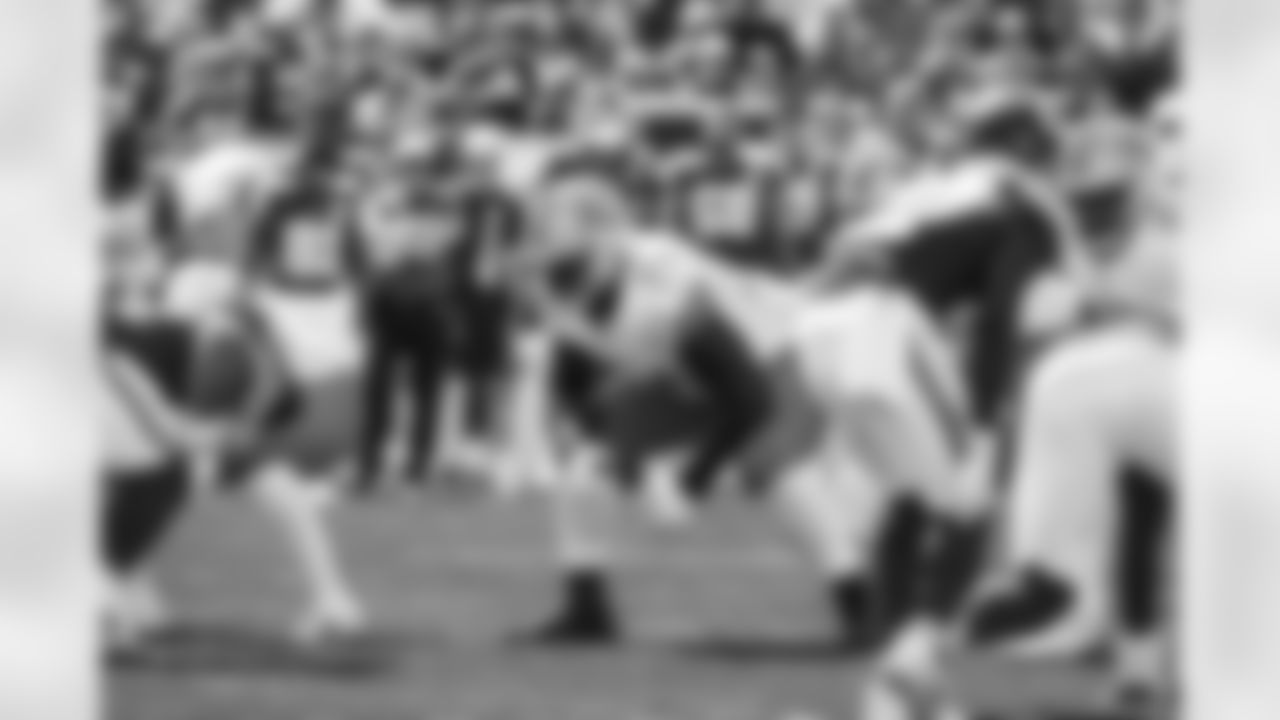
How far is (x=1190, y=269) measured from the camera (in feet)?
8.16

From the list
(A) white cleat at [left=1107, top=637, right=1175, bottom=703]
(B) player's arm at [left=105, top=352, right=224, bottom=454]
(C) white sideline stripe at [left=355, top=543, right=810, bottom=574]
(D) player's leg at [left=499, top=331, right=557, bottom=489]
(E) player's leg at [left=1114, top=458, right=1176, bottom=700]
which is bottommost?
(A) white cleat at [left=1107, top=637, right=1175, bottom=703]

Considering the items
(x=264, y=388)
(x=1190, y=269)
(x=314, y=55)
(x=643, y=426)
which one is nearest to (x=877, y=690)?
(x=643, y=426)

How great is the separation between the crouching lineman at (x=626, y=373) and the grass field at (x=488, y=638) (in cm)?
4

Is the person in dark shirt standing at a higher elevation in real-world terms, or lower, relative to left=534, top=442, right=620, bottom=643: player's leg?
higher

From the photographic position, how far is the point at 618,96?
260 centimetres

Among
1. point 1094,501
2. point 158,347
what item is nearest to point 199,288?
point 158,347

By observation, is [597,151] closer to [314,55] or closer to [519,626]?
[314,55]

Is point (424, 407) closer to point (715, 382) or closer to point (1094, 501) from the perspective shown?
point (715, 382)

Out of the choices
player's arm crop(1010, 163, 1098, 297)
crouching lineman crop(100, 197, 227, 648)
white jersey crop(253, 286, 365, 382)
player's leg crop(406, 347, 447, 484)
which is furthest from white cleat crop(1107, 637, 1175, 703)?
crouching lineman crop(100, 197, 227, 648)

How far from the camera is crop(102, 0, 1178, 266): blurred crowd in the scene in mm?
2531

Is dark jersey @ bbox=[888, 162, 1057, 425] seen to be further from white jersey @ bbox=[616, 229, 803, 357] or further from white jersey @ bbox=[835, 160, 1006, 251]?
white jersey @ bbox=[616, 229, 803, 357]

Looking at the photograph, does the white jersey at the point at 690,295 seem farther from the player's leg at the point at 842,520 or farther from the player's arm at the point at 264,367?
the player's arm at the point at 264,367

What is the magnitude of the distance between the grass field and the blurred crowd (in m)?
0.33

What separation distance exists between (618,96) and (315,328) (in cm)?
42
